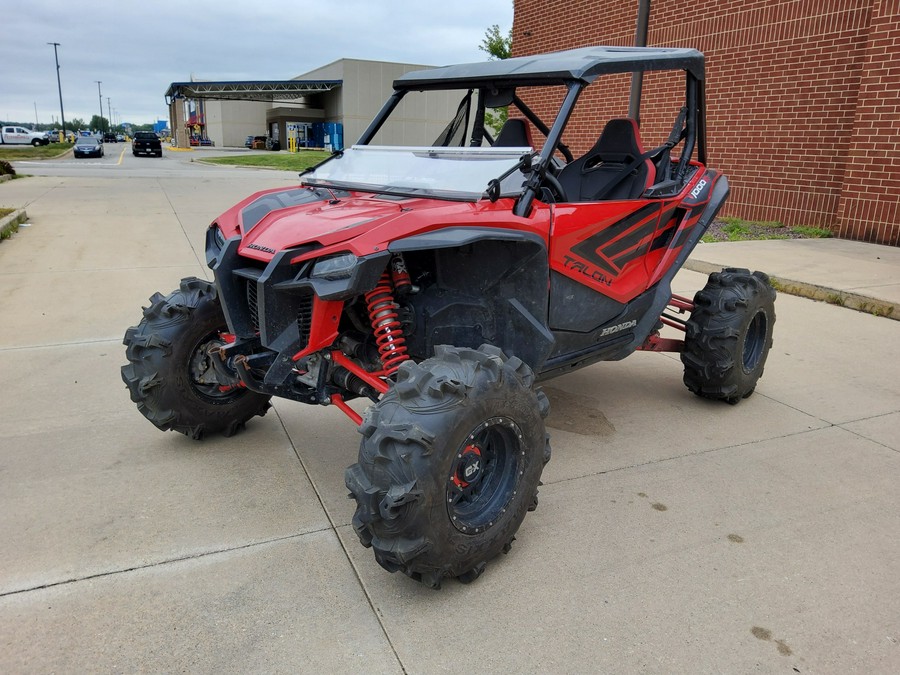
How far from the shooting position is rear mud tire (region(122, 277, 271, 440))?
365cm

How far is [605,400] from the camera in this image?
4820 mm

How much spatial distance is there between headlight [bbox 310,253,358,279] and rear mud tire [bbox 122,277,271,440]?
110cm

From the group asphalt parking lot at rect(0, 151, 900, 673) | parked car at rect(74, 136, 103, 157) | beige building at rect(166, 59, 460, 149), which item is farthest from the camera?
beige building at rect(166, 59, 460, 149)

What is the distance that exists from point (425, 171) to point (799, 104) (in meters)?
9.62

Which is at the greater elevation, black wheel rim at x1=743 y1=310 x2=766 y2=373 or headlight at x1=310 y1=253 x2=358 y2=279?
headlight at x1=310 y1=253 x2=358 y2=279

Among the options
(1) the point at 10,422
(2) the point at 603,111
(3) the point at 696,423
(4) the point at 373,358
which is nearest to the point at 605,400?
(3) the point at 696,423

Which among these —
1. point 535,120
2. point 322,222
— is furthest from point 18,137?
point 322,222

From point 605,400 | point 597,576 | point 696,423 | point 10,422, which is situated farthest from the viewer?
point 605,400

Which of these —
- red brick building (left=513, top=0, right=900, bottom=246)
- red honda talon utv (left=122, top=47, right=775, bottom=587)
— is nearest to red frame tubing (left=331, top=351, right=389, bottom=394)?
red honda talon utv (left=122, top=47, right=775, bottom=587)

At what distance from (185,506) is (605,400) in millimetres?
2781

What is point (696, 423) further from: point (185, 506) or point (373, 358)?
point (185, 506)

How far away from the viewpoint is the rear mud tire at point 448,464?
2.46 meters

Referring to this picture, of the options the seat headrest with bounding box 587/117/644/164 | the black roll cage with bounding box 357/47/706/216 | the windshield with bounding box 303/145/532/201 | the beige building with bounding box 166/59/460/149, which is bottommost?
the windshield with bounding box 303/145/532/201

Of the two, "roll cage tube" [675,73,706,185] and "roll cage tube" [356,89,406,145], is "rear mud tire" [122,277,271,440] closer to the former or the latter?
"roll cage tube" [356,89,406,145]
